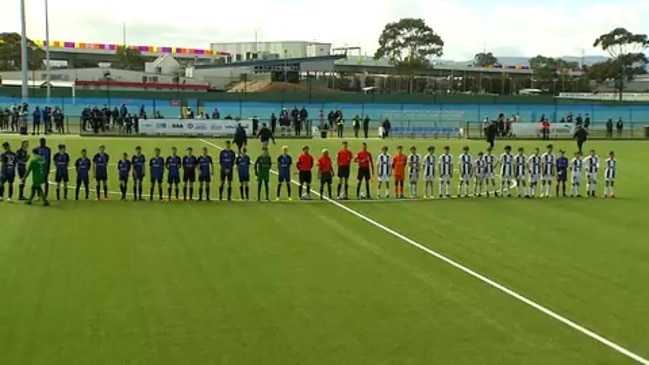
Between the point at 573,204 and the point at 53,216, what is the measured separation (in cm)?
1528

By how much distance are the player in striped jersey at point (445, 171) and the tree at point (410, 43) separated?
95.1 metres

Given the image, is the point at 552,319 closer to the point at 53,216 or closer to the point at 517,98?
the point at 53,216

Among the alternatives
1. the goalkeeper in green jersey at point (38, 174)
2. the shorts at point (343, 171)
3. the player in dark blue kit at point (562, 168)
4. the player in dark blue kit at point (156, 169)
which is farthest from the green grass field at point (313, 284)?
the player in dark blue kit at point (562, 168)

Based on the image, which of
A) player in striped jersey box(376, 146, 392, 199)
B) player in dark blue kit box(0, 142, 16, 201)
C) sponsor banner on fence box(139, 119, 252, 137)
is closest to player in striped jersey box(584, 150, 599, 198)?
player in striped jersey box(376, 146, 392, 199)

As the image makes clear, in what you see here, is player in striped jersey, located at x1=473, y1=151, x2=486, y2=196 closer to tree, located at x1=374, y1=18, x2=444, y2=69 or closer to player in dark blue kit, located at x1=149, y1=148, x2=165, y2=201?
player in dark blue kit, located at x1=149, y1=148, x2=165, y2=201

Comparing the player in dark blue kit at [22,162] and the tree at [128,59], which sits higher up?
the tree at [128,59]

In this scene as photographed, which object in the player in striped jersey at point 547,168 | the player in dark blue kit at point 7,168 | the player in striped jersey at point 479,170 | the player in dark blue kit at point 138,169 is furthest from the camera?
the player in striped jersey at point 547,168

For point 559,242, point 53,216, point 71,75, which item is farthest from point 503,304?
point 71,75

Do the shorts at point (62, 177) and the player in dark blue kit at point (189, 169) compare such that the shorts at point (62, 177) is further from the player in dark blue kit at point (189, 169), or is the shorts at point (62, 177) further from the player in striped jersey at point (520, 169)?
the player in striped jersey at point (520, 169)

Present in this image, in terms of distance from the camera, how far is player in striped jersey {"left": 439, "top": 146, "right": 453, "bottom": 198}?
26.5 m

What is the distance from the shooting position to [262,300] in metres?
13.3

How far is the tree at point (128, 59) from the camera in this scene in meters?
138

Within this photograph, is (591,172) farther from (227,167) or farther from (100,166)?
(100,166)

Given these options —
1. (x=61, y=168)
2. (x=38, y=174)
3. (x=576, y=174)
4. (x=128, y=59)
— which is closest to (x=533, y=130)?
(x=576, y=174)
